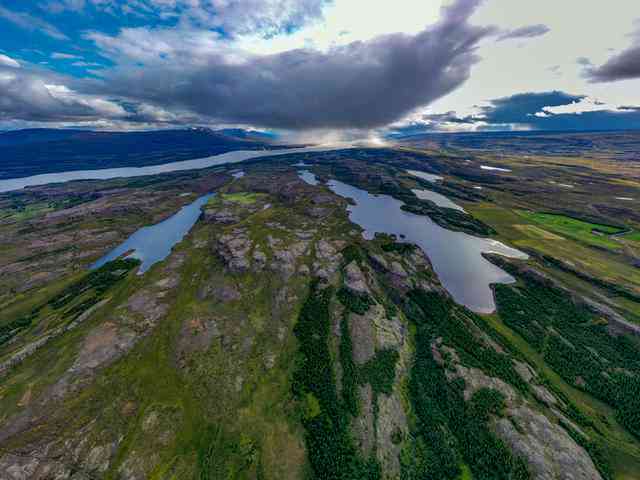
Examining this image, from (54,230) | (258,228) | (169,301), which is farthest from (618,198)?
(54,230)

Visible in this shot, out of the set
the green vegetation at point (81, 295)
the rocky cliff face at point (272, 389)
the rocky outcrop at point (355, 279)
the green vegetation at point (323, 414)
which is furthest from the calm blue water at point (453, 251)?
the green vegetation at point (81, 295)

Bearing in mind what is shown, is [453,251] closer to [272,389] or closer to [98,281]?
[272,389]

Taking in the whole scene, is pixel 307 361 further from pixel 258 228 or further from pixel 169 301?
pixel 258 228

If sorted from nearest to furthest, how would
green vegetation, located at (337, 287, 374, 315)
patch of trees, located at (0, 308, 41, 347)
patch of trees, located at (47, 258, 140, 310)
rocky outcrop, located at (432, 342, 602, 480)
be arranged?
rocky outcrop, located at (432, 342, 602, 480)
patch of trees, located at (0, 308, 41, 347)
green vegetation, located at (337, 287, 374, 315)
patch of trees, located at (47, 258, 140, 310)

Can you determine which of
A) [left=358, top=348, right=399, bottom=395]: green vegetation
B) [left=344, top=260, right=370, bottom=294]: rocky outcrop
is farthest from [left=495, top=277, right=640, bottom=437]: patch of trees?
[left=344, top=260, right=370, bottom=294]: rocky outcrop

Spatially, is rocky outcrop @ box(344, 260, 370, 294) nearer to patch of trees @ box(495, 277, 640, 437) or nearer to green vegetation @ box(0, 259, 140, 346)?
patch of trees @ box(495, 277, 640, 437)

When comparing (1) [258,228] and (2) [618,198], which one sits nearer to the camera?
(1) [258,228]
